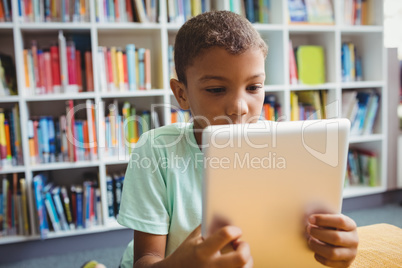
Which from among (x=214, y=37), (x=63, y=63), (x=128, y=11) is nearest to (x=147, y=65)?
(x=128, y=11)

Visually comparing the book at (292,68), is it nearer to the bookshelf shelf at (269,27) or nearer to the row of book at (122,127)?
the bookshelf shelf at (269,27)

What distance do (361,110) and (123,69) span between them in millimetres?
1902

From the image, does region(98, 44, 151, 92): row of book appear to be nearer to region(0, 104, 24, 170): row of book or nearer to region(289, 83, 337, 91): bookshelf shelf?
region(0, 104, 24, 170): row of book

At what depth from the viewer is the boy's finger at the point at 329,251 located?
0.55 metres

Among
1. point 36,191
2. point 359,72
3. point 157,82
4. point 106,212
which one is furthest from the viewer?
point 359,72

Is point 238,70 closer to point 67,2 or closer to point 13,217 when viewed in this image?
point 67,2

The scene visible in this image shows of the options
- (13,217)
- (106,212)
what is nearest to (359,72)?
(106,212)

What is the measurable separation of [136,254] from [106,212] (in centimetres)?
153

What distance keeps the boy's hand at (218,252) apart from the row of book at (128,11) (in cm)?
197

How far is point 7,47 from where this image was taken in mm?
2266

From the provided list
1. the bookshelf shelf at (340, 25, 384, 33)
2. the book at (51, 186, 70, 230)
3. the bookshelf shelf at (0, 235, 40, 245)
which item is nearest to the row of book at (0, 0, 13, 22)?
the book at (51, 186, 70, 230)

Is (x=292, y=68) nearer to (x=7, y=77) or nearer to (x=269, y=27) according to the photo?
(x=269, y=27)

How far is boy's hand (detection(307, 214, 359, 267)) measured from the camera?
1.79 ft

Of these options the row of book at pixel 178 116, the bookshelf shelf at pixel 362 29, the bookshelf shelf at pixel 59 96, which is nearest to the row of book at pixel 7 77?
the bookshelf shelf at pixel 59 96
